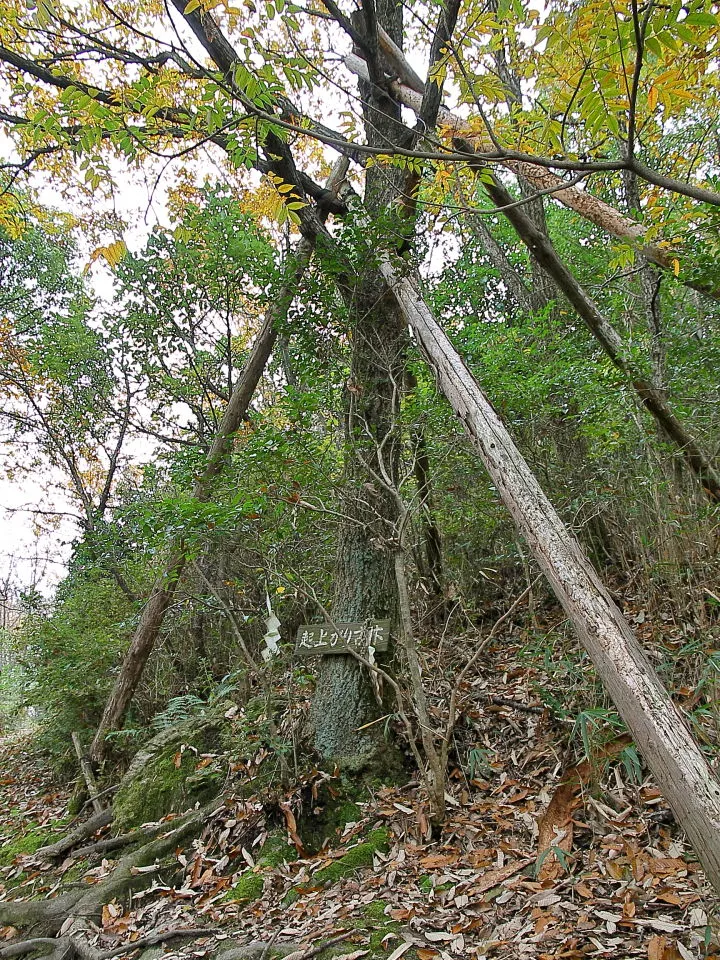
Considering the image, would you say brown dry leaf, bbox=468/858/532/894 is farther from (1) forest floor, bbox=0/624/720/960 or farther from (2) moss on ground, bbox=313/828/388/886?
(2) moss on ground, bbox=313/828/388/886

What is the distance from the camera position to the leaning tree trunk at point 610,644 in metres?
1.90

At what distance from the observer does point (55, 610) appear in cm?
707

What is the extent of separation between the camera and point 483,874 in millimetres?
2682

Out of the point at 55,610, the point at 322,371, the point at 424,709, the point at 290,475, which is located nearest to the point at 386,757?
the point at 424,709

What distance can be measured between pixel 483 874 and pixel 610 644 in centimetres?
138

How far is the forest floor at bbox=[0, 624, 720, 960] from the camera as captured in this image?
221cm

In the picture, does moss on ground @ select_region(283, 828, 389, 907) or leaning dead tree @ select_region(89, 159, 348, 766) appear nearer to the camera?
moss on ground @ select_region(283, 828, 389, 907)

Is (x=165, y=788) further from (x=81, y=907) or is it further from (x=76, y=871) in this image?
(x=81, y=907)

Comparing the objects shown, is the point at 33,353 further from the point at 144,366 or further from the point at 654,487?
the point at 654,487

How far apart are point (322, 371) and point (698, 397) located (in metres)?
3.00

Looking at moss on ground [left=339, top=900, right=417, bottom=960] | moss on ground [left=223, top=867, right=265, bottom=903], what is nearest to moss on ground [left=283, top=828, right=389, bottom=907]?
moss on ground [left=223, top=867, right=265, bottom=903]

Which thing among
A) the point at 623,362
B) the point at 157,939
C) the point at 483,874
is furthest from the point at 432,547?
the point at 157,939

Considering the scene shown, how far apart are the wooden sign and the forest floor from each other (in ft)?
2.68

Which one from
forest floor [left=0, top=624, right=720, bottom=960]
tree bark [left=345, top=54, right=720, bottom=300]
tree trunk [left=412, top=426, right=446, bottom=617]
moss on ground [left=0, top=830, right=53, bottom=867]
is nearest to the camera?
forest floor [left=0, top=624, right=720, bottom=960]
